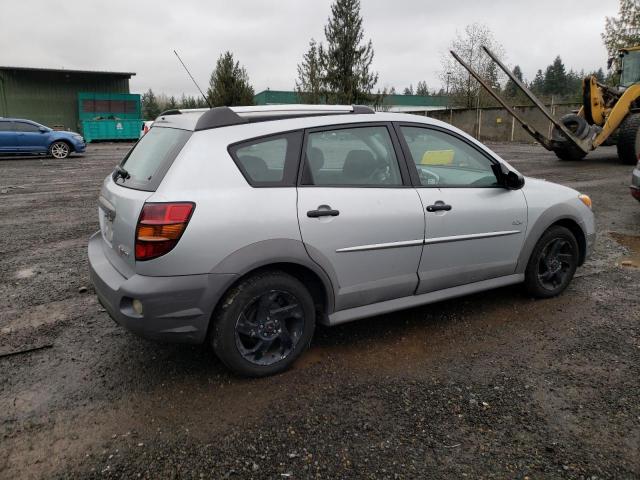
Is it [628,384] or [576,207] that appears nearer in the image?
[628,384]

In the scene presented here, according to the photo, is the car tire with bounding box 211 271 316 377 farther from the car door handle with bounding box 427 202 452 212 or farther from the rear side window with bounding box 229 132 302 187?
the car door handle with bounding box 427 202 452 212

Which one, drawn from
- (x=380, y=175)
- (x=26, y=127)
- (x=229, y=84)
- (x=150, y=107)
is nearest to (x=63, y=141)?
(x=26, y=127)

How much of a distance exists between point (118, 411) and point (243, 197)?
1.41 metres

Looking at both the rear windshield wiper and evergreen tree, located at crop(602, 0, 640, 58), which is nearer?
the rear windshield wiper

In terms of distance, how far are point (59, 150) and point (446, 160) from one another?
1872 centimetres

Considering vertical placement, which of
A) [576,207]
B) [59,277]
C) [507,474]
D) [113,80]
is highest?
[113,80]

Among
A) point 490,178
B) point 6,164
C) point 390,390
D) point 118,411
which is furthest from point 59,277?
point 6,164

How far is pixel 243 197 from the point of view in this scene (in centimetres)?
291

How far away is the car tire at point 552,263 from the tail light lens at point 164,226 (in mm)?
2977

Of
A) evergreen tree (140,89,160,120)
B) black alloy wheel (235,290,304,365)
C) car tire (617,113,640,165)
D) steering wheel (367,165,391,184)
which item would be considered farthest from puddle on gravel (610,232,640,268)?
evergreen tree (140,89,160,120)

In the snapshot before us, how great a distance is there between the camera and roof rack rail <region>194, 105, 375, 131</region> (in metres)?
3.09

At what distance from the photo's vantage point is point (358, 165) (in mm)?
3439

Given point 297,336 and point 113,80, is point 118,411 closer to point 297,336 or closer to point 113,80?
point 297,336

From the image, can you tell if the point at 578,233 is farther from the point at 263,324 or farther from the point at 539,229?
the point at 263,324
